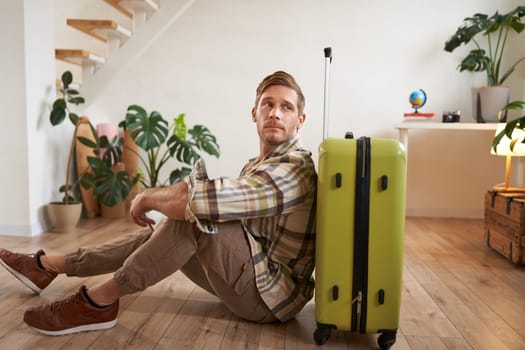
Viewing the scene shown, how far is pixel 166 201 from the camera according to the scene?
5.74 ft

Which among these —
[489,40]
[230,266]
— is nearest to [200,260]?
[230,266]

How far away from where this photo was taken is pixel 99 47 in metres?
5.03

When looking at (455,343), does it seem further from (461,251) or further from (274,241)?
(461,251)

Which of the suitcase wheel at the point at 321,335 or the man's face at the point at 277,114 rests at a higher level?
the man's face at the point at 277,114

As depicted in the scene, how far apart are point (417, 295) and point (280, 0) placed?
3005 millimetres

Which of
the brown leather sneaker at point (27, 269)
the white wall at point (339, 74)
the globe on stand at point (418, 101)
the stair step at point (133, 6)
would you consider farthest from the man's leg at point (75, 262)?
the globe on stand at point (418, 101)

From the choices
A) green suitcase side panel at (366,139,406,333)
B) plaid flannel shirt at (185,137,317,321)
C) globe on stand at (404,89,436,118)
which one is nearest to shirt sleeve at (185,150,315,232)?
plaid flannel shirt at (185,137,317,321)

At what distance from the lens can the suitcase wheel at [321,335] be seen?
1.81 m

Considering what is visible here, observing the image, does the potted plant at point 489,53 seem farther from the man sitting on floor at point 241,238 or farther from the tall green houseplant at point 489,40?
the man sitting on floor at point 241,238

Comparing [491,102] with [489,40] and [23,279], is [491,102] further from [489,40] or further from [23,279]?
[23,279]

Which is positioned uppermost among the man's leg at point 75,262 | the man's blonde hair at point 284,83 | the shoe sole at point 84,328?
the man's blonde hair at point 284,83

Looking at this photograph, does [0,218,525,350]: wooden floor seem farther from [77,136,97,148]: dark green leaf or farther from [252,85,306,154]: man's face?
[77,136,97,148]: dark green leaf

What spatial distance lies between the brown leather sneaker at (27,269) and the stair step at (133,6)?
2541 mm

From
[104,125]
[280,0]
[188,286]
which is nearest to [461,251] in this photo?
[188,286]
